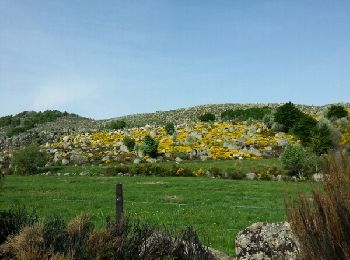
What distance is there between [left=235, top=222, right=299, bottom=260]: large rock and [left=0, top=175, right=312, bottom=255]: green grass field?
1.68 meters

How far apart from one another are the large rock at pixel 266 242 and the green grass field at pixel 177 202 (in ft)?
5.52

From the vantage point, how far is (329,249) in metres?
5.79

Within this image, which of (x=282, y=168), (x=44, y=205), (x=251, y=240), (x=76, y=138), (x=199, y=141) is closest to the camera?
(x=251, y=240)

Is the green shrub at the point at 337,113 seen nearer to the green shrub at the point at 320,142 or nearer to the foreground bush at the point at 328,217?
the green shrub at the point at 320,142

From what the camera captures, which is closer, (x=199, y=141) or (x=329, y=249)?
(x=329, y=249)

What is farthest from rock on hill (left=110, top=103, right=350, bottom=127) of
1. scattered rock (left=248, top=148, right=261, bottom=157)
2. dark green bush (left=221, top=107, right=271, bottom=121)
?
scattered rock (left=248, top=148, right=261, bottom=157)

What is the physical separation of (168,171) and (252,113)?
44.5 meters

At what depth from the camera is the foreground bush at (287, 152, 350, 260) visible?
5754mm

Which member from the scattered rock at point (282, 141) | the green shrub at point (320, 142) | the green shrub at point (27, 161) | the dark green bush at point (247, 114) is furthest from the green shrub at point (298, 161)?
the dark green bush at point (247, 114)

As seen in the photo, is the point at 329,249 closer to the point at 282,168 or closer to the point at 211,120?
the point at 282,168

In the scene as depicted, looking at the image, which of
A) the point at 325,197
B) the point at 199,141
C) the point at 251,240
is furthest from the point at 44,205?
the point at 199,141

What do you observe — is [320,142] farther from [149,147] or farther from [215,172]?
[149,147]

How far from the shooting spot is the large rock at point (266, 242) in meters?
8.61

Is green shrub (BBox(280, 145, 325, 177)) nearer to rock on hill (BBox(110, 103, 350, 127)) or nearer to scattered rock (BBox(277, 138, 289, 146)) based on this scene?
scattered rock (BBox(277, 138, 289, 146))
